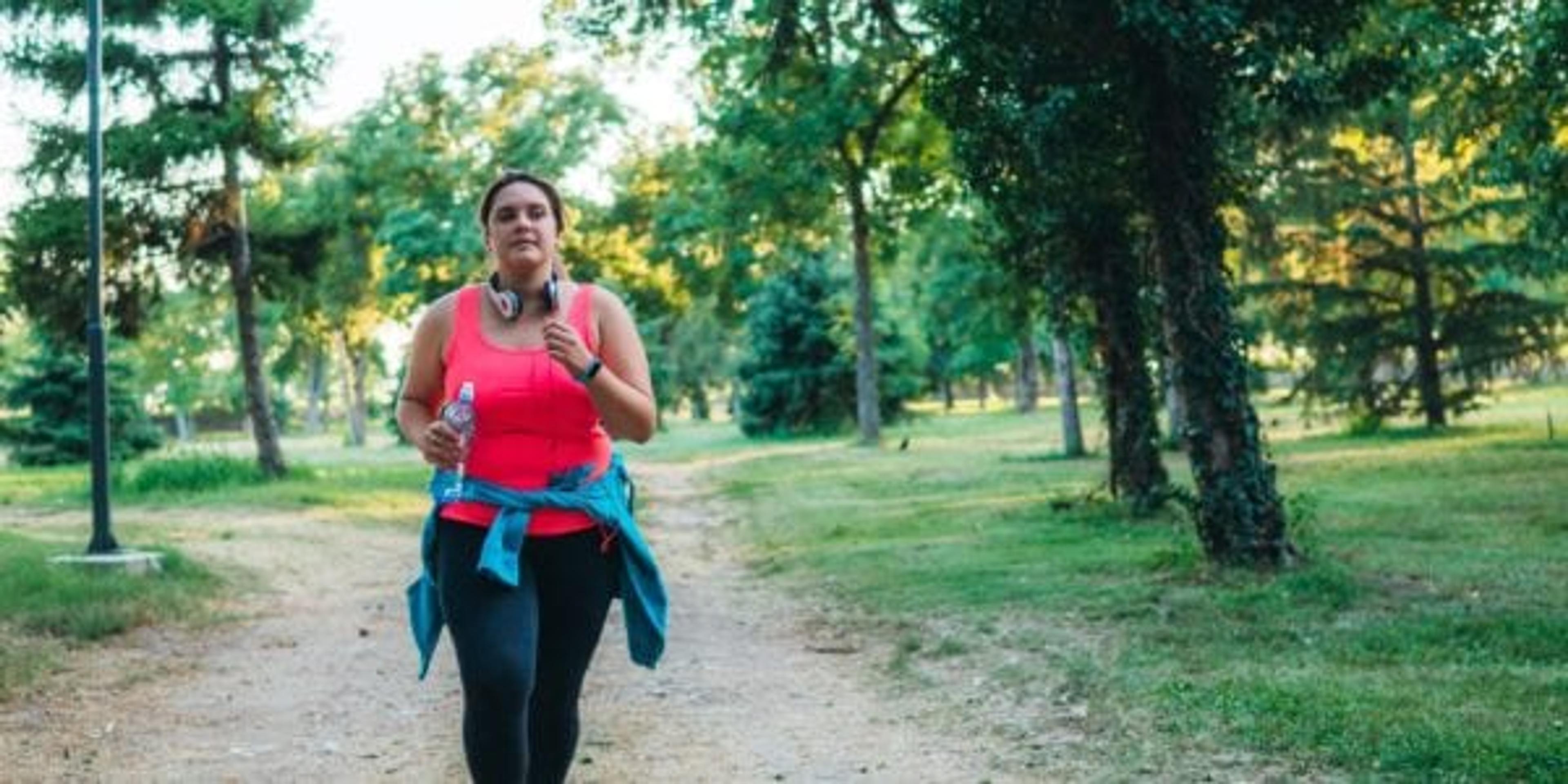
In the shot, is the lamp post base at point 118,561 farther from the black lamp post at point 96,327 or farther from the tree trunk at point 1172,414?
the tree trunk at point 1172,414

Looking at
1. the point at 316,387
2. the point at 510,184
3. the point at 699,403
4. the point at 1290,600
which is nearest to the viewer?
the point at 510,184

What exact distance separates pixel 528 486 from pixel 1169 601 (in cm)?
649

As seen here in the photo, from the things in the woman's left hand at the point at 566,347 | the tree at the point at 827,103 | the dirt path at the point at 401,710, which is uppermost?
→ the tree at the point at 827,103

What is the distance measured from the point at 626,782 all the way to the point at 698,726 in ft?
3.61

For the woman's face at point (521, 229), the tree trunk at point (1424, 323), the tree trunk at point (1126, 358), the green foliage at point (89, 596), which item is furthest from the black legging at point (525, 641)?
the tree trunk at point (1424, 323)

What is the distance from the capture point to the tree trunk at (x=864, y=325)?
32.4 meters

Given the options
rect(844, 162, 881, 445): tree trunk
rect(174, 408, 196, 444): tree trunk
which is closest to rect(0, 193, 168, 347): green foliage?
rect(844, 162, 881, 445): tree trunk

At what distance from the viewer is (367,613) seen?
1105 centimetres

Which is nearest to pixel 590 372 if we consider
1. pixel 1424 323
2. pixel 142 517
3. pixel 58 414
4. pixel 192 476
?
pixel 142 517

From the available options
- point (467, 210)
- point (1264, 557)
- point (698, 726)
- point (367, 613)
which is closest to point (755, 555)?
point (367, 613)

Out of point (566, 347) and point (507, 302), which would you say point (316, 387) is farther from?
point (566, 347)

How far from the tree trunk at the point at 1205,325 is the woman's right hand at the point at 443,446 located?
765cm

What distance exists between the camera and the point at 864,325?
109 feet

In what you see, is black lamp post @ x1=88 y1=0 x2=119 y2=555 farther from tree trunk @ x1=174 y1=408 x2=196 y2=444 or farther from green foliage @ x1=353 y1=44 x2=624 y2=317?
tree trunk @ x1=174 y1=408 x2=196 y2=444
